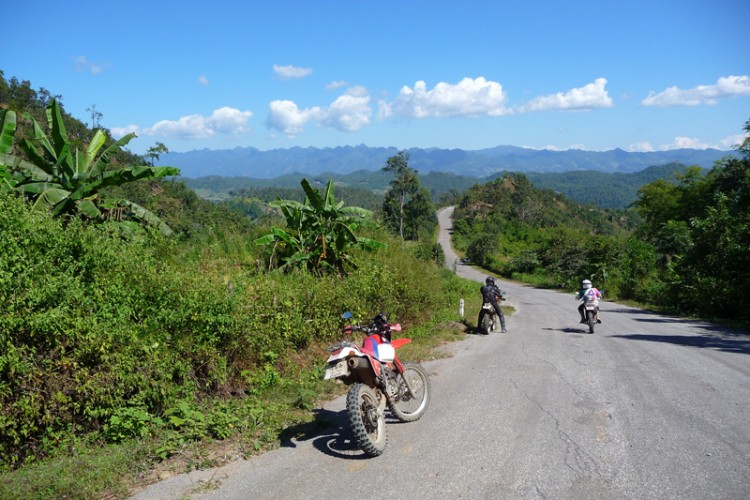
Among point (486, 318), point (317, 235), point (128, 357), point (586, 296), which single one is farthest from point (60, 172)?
point (586, 296)

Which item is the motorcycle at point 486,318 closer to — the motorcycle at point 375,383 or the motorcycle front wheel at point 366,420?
the motorcycle at point 375,383

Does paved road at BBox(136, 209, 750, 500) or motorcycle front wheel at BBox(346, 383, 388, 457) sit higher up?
motorcycle front wheel at BBox(346, 383, 388, 457)

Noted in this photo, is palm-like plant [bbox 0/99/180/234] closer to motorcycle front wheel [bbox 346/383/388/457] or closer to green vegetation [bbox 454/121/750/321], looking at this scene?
motorcycle front wheel [bbox 346/383/388/457]

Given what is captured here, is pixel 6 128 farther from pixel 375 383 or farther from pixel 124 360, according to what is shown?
pixel 375 383

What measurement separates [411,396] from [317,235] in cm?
559

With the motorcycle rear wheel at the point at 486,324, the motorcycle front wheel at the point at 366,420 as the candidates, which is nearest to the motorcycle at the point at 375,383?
the motorcycle front wheel at the point at 366,420

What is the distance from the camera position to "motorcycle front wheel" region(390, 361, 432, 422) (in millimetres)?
5901

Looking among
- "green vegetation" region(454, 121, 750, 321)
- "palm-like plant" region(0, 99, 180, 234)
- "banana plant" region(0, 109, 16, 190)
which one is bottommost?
"green vegetation" region(454, 121, 750, 321)

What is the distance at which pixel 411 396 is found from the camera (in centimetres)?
606

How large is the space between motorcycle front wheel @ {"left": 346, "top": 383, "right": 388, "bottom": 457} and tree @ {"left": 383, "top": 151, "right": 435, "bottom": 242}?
172 ft

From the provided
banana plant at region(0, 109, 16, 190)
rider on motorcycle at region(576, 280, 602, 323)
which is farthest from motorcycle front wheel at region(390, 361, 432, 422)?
rider on motorcycle at region(576, 280, 602, 323)

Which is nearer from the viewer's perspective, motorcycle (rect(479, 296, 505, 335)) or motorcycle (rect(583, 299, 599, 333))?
motorcycle (rect(479, 296, 505, 335))

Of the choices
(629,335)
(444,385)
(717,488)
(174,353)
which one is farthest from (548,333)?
(174,353)

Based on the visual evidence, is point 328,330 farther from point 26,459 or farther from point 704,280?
point 704,280
